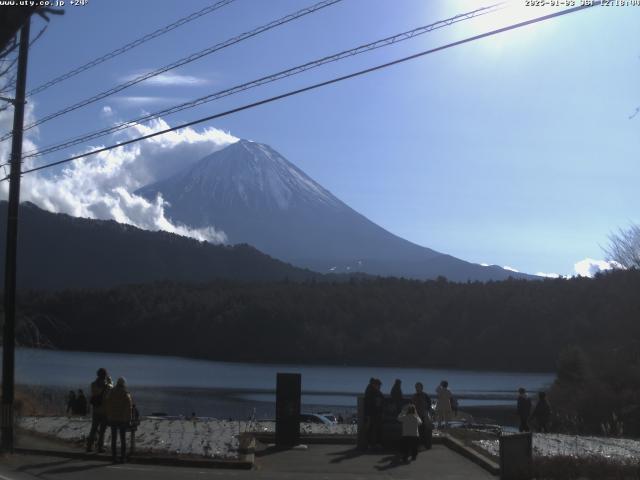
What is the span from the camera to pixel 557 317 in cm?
8962

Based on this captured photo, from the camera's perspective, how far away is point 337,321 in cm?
11900

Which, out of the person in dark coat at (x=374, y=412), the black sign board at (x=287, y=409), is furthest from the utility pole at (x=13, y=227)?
the person in dark coat at (x=374, y=412)

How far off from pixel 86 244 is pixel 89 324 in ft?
197

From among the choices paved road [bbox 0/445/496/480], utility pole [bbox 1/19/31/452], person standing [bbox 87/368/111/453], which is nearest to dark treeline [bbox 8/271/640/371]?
paved road [bbox 0/445/496/480]

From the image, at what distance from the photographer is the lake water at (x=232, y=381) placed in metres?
59.8

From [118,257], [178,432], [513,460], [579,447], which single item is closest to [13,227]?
[178,432]

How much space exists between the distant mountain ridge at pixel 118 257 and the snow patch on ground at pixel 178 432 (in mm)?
143485

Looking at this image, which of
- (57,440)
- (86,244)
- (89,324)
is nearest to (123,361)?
(89,324)

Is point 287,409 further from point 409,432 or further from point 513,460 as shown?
point 513,460

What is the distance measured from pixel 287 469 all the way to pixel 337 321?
347 ft

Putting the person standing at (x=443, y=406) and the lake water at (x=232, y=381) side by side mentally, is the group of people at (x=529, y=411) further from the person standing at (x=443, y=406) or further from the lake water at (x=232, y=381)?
the lake water at (x=232, y=381)

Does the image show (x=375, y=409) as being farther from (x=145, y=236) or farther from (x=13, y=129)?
(x=145, y=236)

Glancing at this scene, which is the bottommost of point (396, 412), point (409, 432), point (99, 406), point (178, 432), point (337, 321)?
point (178, 432)

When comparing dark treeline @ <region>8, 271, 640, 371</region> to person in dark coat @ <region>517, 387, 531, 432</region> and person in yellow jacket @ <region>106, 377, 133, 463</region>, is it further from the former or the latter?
person in yellow jacket @ <region>106, 377, 133, 463</region>
